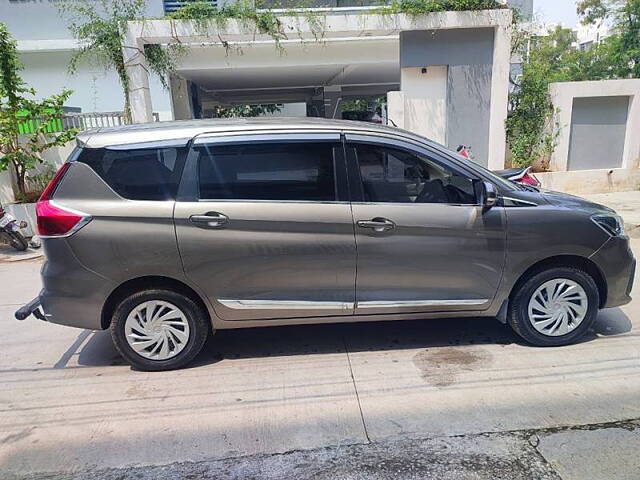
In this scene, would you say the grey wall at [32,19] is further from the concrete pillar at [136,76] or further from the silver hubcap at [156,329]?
the silver hubcap at [156,329]

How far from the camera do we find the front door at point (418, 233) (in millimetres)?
3588

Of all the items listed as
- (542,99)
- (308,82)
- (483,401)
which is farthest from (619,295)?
(308,82)

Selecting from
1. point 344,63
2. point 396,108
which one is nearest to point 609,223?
point 396,108

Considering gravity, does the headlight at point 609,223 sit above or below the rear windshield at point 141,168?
below

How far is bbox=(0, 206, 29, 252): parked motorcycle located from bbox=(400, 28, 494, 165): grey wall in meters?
7.56

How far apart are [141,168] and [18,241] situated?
5.51 meters

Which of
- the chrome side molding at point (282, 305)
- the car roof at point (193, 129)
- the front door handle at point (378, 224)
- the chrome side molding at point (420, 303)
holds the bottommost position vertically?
the chrome side molding at point (420, 303)

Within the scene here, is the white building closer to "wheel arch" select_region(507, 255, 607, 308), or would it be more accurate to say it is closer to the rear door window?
"wheel arch" select_region(507, 255, 607, 308)

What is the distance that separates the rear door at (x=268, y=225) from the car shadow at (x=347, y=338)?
53 centimetres

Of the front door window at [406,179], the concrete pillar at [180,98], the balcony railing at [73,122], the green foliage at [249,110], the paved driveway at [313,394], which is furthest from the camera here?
the green foliage at [249,110]

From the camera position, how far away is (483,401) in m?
3.17

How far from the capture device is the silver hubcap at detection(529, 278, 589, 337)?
3.79m

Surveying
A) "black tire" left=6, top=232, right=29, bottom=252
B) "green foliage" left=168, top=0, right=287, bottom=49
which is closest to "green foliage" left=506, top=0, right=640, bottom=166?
"green foliage" left=168, top=0, right=287, bottom=49

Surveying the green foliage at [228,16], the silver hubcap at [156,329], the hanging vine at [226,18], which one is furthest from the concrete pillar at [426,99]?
the silver hubcap at [156,329]
